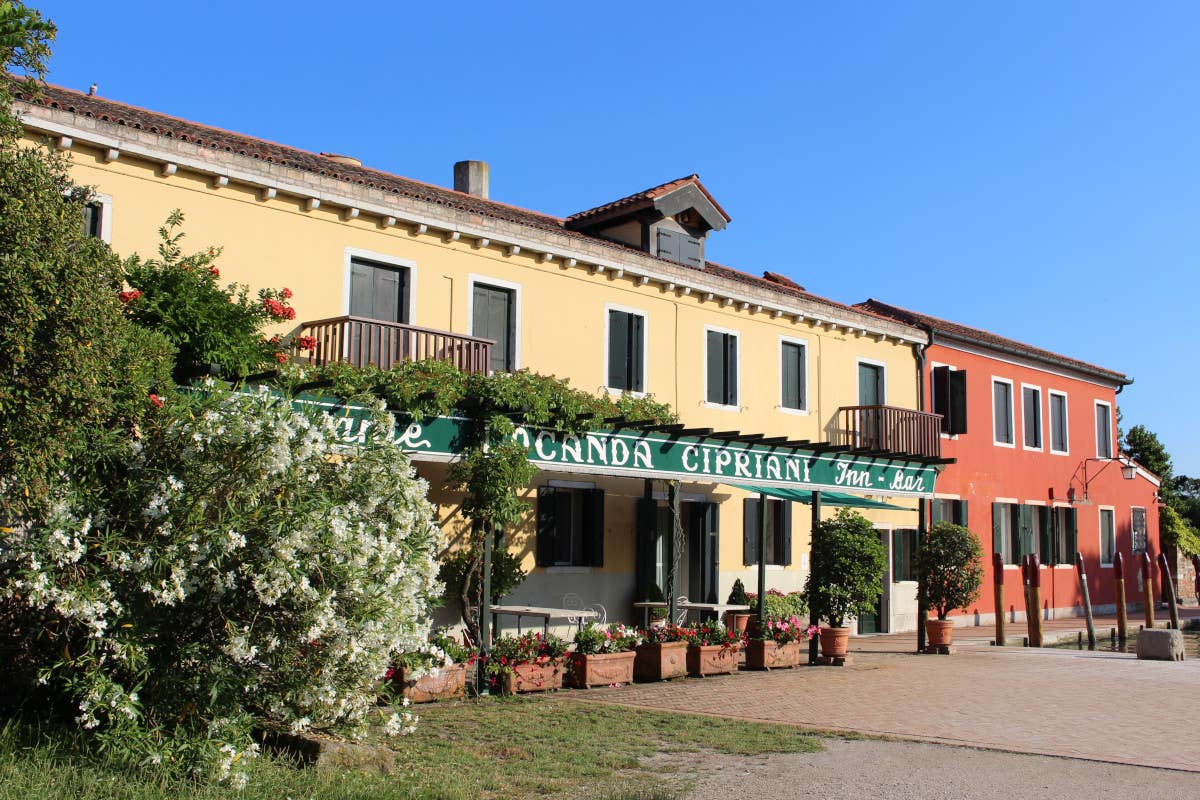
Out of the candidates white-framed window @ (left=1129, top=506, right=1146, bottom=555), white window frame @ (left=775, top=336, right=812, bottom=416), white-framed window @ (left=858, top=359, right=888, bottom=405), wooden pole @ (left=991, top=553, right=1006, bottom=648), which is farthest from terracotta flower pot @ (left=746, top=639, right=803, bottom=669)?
white-framed window @ (left=1129, top=506, right=1146, bottom=555)

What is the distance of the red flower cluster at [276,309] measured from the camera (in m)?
11.9

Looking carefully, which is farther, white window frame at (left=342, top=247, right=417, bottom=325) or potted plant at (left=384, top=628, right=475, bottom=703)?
white window frame at (left=342, top=247, right=417, bottom=325)

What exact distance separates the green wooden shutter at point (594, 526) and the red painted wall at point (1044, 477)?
9925 mm

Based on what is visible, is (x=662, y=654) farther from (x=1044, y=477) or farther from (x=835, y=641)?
(x=1044, y=477)

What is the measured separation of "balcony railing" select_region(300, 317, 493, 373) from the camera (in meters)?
13.4

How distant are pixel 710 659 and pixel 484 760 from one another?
6723 millimetres

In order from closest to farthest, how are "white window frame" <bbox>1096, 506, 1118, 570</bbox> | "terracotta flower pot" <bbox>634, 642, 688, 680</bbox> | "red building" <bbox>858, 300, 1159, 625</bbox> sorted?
1. "terracotta flower pot" <bbox>634, 642, 688, 680</bbox>
2. "red building" <bbox>858, 300, 1159, 625</bbox>
3. "white window frame" <bbox>1096, 506, 1118, 570</bbox>

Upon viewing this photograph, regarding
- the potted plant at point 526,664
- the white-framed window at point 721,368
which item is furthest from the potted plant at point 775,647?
the white-framed window at point 721,368

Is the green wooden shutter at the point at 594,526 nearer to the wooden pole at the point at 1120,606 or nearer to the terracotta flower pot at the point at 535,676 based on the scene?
the terracotta flower pot at the point at 535,676

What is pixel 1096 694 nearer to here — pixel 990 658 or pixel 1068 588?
pixel 990 658

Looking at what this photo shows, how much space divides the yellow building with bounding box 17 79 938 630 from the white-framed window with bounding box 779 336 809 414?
0.04 m

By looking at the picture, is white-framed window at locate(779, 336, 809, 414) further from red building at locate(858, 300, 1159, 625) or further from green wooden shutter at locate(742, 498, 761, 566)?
red building at locate(858, 300, 1159, 625)

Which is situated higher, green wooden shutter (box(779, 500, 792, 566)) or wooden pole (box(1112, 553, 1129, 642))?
green wooden shutter (box(779, 500, 792, 566))

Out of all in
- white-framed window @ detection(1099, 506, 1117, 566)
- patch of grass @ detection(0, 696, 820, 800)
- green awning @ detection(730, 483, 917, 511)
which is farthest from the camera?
white-framed window @ detection(1099, 506, 1117, 566)
